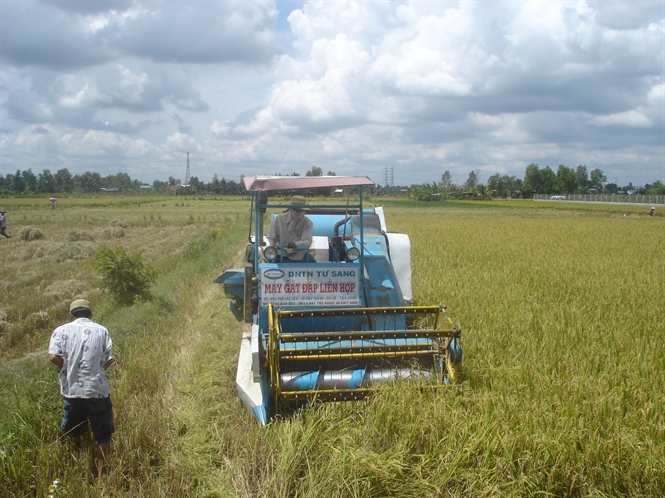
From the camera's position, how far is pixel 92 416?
417 cm

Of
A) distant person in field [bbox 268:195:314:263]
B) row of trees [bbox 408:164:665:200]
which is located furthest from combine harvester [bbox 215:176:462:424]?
row of trees [bbox 408:164:665:200]

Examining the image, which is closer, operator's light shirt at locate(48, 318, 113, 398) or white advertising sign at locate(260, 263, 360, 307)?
operator's light shirt at locate(48, 318, 113, 398)

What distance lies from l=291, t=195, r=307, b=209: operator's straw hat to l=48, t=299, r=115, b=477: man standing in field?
2.49 m

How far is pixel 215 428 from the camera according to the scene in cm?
457

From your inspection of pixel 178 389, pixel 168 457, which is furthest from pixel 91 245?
pixel 168 457

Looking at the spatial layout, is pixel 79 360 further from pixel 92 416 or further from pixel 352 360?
pixel 352 360

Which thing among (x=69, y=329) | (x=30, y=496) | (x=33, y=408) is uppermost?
(x=69, y=329)

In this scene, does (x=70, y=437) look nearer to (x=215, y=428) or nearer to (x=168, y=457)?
(x=168, y=457)

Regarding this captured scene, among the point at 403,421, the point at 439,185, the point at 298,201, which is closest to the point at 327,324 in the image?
the point at 298,201

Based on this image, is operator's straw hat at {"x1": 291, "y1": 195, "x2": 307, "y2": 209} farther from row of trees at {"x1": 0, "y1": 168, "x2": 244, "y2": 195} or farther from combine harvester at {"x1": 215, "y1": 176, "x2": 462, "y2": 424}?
row of trees at {"x1": 0, "y1": 168, "x2": 244, "y2": 195}

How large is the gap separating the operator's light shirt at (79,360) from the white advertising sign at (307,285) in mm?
1841

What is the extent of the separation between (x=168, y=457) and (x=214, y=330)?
148 inches

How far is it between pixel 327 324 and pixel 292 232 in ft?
3.63

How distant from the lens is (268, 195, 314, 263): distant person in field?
241 inches
